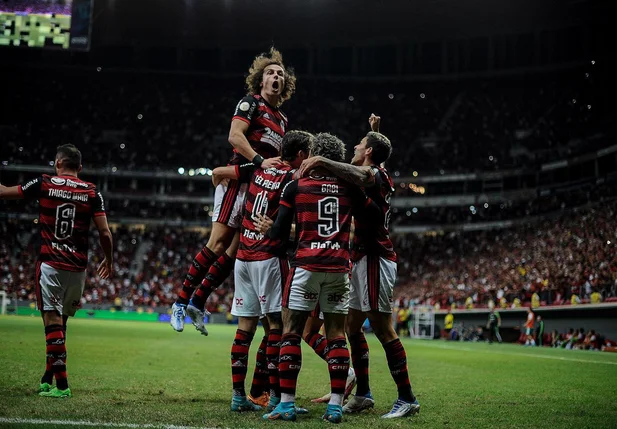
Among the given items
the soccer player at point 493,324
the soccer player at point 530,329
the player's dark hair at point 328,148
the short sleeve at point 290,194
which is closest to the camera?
the short sleeve at point 290,194

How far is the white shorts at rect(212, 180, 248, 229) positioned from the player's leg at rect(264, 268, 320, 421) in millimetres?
1911

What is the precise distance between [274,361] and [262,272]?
993 mm

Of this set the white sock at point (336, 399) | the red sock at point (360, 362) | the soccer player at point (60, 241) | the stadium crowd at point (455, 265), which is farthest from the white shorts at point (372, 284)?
the stadium crowd at point (455, 265)

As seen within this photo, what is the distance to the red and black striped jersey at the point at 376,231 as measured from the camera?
776 cm

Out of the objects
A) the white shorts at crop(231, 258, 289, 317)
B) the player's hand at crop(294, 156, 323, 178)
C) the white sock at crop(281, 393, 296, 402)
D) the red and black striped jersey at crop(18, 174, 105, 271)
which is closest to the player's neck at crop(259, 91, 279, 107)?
the player's hand at crop(294, 156, 323, 178)

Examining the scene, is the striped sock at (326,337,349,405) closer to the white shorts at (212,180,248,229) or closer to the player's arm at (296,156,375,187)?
the player's arm at (296,156,375,187)

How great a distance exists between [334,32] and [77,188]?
50922 millimetres

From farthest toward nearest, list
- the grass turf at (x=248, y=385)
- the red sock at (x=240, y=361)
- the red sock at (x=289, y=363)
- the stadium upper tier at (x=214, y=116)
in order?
the stadium upper tier at (x=214, y=116) < the red sock at (x=240, y=361) < the red sock at (x=289, y=363) < the grass turf at (x=248, y=385)

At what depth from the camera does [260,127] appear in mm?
8773

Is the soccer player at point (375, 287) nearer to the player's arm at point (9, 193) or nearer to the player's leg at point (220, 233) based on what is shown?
the player's leg at point (220, 233)

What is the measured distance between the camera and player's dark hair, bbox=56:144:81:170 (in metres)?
8.42

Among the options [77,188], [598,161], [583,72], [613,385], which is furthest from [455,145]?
[77,188]

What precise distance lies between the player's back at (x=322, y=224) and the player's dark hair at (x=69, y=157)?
314 cm

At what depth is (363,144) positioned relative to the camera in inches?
314
